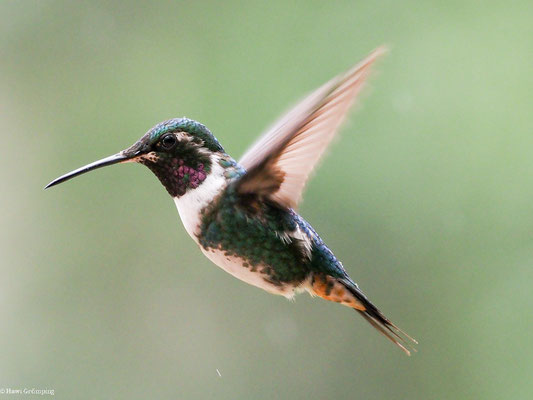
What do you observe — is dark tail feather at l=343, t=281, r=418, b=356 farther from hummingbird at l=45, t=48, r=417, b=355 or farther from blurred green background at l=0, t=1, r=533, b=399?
blurred green background at l=0, t=1, r=533, b=399

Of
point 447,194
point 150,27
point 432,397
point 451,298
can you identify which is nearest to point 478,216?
point 447,194

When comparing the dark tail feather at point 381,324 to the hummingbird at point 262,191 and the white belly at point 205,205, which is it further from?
the white belly at point 205,205

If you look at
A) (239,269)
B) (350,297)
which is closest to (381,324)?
(350,297)

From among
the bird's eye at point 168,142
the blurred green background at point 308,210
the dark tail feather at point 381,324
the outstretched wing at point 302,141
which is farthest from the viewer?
the blurred green background at point 308,210

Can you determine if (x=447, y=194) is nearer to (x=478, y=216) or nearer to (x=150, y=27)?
(x=478, y=216)

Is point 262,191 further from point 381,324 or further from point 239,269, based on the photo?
point 381,324

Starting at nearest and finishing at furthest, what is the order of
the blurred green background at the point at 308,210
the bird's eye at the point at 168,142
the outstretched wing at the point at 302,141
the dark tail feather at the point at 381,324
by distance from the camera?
the outstretched wing at the point at 302,141
the bird's eye at the point at 168,142
the dark tail feather at the point at 381,324
the blurred green background at the point at 308,210

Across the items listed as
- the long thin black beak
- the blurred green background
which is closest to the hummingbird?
the long thin black beak

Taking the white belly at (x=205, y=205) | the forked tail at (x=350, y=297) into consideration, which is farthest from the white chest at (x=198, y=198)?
the forked tail at (x=350, y=297)
